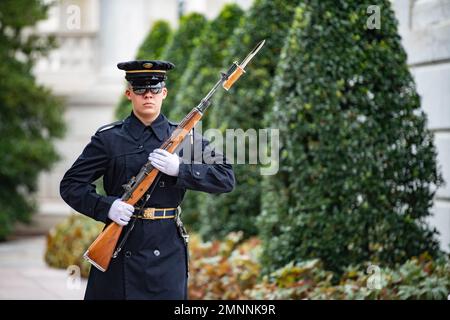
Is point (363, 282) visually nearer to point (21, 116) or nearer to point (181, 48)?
point (181, 48)

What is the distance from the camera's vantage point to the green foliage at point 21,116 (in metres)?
15.3

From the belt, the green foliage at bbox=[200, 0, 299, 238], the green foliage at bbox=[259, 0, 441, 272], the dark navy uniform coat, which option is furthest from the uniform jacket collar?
the green foliage at bbox=[200, 0, 299, 238]

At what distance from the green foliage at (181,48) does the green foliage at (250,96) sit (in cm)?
318

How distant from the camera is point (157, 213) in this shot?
471cm

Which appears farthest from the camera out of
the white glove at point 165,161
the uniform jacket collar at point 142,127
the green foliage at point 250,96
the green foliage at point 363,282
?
the green foliage at point 250,96

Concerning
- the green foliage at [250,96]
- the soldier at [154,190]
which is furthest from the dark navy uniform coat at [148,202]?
the green foliage at [250,96]

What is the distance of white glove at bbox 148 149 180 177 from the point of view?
455 centimetres

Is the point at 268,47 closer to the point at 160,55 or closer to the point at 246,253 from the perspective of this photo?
the point at 246,253

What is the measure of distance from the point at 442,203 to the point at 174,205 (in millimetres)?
4005

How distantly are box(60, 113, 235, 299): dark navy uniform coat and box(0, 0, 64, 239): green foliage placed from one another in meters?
10.7

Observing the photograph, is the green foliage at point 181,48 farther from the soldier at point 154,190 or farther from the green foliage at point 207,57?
the soldier at point 154,190

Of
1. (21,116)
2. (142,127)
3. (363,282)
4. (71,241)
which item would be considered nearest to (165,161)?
(142,127)

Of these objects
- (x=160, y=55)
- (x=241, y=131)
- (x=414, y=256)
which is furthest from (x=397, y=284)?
(x=160, y=55)

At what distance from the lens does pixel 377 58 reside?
7250mm
